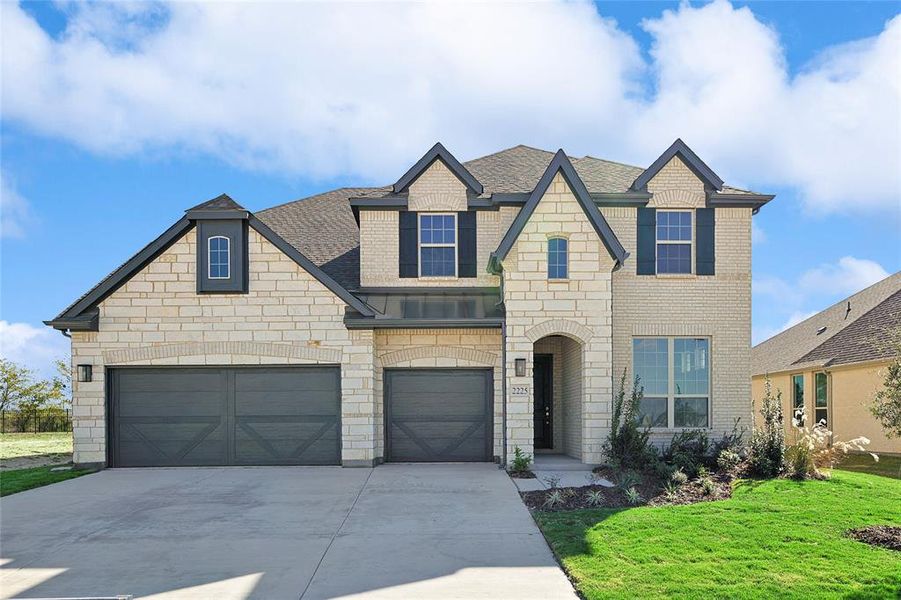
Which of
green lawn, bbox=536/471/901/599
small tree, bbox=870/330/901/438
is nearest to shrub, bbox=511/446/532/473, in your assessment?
green lawn, bbox=536/471/901/599

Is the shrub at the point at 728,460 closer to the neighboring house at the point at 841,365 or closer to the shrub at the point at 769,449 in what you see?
the shrub at the point at 769,449

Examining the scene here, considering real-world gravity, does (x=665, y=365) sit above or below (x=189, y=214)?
below

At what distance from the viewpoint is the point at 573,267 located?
16.1m

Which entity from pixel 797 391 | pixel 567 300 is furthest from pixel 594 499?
pixel 797 391

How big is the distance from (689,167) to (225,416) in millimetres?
12476

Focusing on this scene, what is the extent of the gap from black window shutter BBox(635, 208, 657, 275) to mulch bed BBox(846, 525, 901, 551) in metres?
8.59

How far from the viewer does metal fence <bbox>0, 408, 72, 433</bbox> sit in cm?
3503

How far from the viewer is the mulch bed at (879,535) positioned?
923 cm

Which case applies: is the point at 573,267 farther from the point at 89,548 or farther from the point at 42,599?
the point at 42,599

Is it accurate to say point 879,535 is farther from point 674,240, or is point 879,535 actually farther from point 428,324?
point 428,324

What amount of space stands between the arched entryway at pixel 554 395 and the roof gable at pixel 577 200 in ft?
8.85

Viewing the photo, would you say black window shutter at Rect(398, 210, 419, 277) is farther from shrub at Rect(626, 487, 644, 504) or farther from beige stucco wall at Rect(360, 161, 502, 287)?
shrub at Rect(626, 487, 644, 504)

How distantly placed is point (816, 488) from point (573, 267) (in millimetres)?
6426

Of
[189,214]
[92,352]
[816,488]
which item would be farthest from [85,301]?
[816,488]
